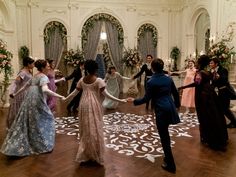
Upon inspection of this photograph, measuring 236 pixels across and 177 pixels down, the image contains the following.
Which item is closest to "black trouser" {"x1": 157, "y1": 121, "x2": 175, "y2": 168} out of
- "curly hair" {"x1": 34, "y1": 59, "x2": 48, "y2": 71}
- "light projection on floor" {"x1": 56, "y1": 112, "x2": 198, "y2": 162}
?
"light projection on floor" {"x1": 56, "y1": 112, "x2": 198, "y2": 162}

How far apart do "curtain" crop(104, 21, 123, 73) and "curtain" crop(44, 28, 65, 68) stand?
2153 millimetres

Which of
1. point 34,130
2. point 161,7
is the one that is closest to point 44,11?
point 161,7

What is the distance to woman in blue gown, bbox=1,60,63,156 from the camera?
147 inches

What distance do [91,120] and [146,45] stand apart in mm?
8905

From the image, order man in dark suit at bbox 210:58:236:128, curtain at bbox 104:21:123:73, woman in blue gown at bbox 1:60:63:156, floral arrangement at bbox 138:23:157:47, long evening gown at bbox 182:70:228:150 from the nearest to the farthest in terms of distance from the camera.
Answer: woman in blue gown at bbox 1:60:63:156 < long evening gown at bbox 182:70:228:150 < man in dark suit at bbox 210:58:236:128 < curtain at bbox 104:21:123:73 < floral arrangement at bbox 138:23:157:47

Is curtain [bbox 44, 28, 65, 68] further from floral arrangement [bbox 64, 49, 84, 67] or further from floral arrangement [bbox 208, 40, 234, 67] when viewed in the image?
floral arrangement [bbox 208, 40, 234, 67]

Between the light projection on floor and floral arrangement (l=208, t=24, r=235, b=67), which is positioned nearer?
the light projection on floor

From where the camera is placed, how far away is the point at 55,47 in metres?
11.0

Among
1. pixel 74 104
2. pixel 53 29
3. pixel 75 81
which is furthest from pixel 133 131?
pixel 53 29

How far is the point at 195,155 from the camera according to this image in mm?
3766

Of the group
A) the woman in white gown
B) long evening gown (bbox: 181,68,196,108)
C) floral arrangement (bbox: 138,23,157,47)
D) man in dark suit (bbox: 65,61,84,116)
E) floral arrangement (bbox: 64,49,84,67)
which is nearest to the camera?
long evening gown (bbox: 181,68,196,108)

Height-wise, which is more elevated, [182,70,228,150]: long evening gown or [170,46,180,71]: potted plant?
[170,46,180,71]: potted plant

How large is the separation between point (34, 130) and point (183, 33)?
921cm

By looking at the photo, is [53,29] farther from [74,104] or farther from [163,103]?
[163,103]
